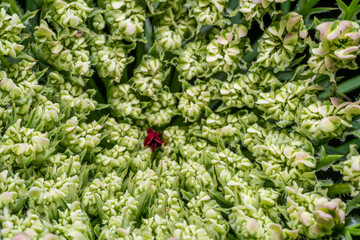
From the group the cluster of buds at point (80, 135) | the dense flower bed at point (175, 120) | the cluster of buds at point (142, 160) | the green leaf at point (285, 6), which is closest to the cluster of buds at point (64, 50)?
the dense flower bed at point (175, 120)

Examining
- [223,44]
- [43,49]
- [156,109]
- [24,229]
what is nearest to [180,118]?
[156,109]

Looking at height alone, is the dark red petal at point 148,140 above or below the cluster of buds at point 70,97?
below

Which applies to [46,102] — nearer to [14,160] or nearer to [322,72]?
[14,160]

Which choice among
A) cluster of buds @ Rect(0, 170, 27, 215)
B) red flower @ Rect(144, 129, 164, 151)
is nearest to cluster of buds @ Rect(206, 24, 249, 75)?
red flower @ Rect(144, 129, 164, 151)

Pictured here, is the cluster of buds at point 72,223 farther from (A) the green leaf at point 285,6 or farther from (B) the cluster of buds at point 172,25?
(A) the green leaf at point 285,6

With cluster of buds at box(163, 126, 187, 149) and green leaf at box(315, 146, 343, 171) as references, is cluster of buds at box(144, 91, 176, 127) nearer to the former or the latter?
cluster of buds at box(163, 126, 187, 149)

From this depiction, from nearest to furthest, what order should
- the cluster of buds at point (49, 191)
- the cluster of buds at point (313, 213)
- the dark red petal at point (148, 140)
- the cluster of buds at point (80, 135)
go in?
the cluster of buds at point (313, 213)
the cluster of buds at point (49, 191)
the cluster of buds at point (80, 135)
the dark red petal at point (148, 140)

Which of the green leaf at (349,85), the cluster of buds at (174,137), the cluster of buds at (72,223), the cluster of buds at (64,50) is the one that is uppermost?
the cluster of buds at (64,50)
